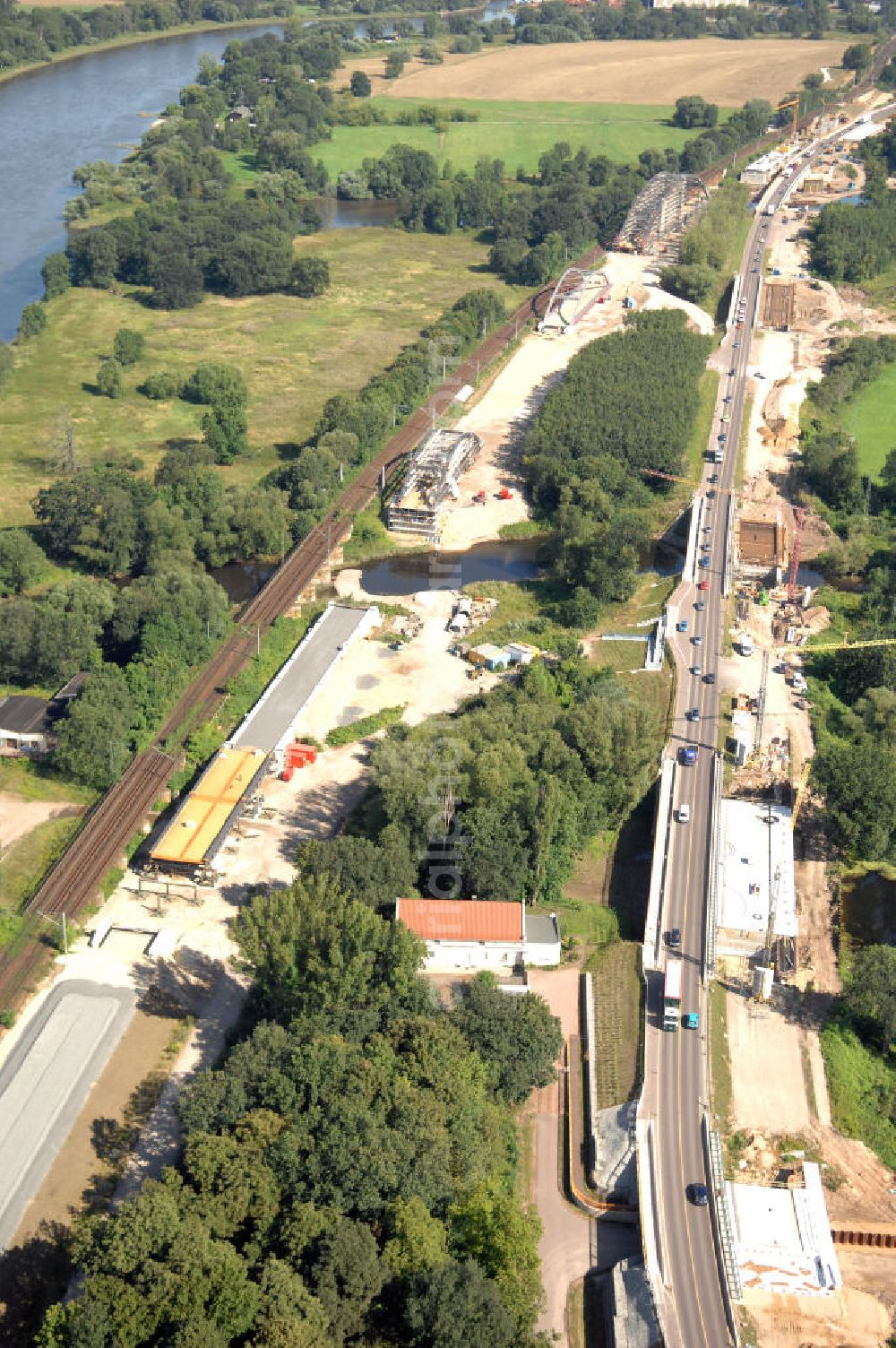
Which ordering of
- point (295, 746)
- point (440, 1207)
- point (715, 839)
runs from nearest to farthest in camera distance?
point (440, 1207) < point (715, 839) < point (295, 746)

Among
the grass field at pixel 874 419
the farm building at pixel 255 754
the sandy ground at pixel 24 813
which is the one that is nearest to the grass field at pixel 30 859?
the sandy ground at pixel 24 813

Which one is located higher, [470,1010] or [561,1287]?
[470,1010]

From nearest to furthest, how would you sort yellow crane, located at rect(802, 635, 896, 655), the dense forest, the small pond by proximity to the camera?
yellow crane, located at rect(802, 635, 896, 655) < the dense forest < the small pond

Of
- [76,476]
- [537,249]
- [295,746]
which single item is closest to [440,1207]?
[295,746]

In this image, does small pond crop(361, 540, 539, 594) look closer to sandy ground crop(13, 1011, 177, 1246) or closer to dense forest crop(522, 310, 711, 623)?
dense forest crop(522, 310, 711, 623)

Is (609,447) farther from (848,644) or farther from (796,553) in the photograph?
(848,644)

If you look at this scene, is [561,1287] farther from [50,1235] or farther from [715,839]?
[715,839]

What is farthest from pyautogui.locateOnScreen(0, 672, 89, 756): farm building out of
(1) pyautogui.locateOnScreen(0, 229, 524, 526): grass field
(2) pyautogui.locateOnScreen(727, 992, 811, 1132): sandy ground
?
(2) pyautogui.locateOnScreen(727, 992, 811, 1132): sandy ground
